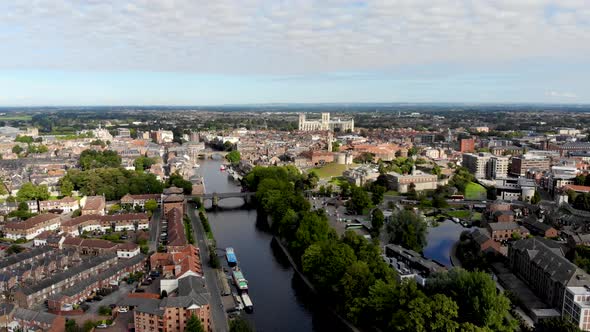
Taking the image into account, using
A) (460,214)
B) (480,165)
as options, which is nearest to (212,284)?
(460,214)

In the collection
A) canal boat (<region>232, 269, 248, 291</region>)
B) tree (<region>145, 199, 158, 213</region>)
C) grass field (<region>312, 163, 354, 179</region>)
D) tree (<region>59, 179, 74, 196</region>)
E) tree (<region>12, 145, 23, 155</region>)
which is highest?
tree (<region>12, 145, 23, 155</region>)

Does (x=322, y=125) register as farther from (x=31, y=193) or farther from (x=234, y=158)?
(x=31, y=193)

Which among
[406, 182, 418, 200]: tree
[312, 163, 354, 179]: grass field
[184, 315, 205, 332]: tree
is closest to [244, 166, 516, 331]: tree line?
[184, 315, 205, 332]: tree

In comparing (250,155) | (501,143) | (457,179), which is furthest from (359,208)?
(501,143)

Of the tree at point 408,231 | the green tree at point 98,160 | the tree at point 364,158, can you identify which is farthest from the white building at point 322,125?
the tree at point 408,231

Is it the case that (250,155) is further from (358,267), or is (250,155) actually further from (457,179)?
(358,267)

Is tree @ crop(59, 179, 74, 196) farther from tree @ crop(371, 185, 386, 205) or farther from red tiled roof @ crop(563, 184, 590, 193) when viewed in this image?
red tiled roof @ crop(563, 184, 590, 193)
